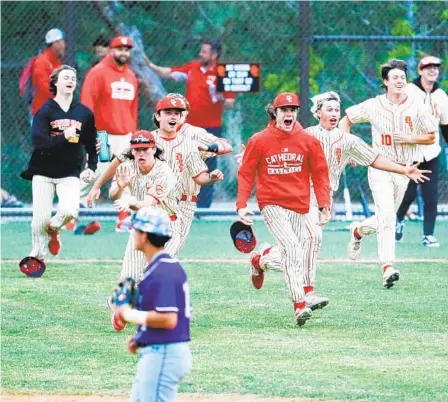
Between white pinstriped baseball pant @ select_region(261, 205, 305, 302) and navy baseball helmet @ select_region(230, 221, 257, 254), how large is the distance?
452 mm

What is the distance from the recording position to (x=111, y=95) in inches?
631

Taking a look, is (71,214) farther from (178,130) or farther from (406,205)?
(406,205)

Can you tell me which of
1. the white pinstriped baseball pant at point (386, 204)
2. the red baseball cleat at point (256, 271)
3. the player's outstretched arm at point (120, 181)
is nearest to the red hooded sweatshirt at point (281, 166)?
the player's outstretched arm at point (120, 181)

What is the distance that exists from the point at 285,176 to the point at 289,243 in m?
0.51

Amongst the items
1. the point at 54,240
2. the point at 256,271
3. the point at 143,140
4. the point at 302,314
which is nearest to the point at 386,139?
the point at 256,271

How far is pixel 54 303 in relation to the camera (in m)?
11.3

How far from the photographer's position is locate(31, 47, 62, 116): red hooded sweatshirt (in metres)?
16.8

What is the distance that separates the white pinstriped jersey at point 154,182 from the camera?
394 inches

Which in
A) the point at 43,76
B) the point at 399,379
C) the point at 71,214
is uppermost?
the point at 43,76

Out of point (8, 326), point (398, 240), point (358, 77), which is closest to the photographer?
point (8, 326)

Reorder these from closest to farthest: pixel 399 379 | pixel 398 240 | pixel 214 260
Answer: pixel 399 379 < pixel 214 260 < pixel 398 240

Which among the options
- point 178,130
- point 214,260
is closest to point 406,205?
point 214,260

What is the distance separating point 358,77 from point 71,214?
7080mm

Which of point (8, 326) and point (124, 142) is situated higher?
point (124, 142)
